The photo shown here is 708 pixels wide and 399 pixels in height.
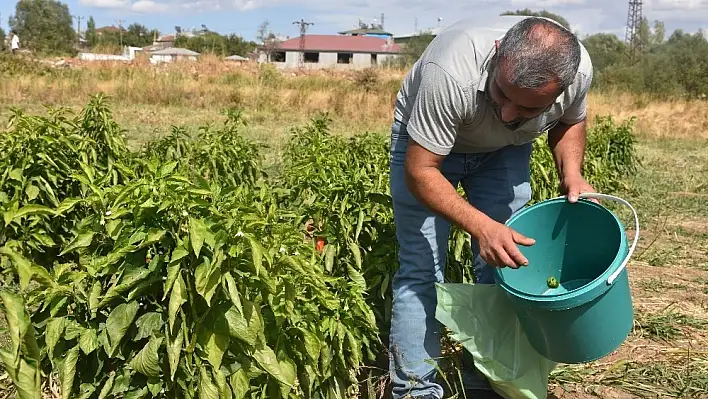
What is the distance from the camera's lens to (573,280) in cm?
277

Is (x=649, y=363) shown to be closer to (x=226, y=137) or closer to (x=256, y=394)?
(x=256, y=394)

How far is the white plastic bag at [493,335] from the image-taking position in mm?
2664

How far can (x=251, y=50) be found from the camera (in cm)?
5762

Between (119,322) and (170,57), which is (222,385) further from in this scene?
(170,57)

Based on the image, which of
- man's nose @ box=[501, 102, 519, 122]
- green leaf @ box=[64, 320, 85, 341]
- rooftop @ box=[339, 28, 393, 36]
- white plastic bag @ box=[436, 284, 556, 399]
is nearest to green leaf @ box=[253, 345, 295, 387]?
green leaf @ box=[64, 320, 85, 341]

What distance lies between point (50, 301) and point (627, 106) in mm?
17341

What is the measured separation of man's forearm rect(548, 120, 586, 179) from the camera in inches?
111

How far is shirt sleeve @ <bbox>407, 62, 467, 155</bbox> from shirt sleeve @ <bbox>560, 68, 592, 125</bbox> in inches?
20.2

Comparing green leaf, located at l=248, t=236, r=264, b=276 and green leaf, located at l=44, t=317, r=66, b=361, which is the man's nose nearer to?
green leaf, located at l=248, t=236, r=264, b=276

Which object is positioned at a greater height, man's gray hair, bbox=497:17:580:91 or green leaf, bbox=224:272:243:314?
man's gray hair, bbox=497:17:580:91

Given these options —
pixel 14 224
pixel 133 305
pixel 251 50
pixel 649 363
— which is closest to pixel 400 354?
pixel 133 305

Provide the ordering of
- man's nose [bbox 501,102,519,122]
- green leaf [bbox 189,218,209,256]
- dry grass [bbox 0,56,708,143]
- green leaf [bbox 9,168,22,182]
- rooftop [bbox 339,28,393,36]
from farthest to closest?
1. rooftop [bbox 339,28,393,36]
2. dry grass [bbox 0,56,708,143]
3. green leaf [bbox 9,168,22,182]
4. man's nose [bbox 501,102,519,122]
5. green leaf [bbox 189,218,209,256]

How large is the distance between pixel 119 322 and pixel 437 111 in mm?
1069

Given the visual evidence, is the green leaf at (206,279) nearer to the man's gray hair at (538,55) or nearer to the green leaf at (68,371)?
the green leaf at (68,371)
